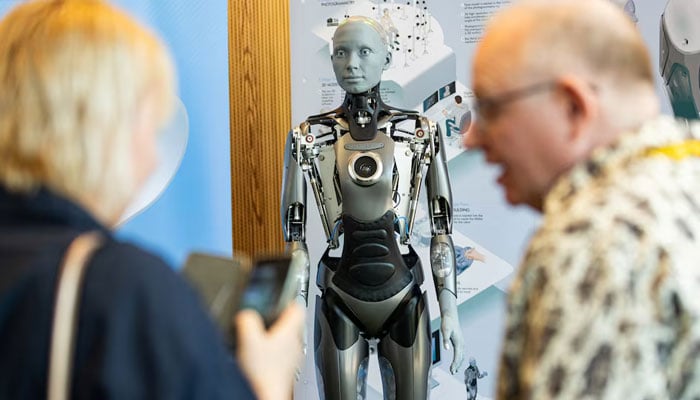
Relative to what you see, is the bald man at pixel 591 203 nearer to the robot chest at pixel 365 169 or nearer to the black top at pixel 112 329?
the black top at pixel 112 329

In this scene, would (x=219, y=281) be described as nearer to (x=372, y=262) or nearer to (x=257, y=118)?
(x=372, y=262)

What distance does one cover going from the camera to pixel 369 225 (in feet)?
12.0

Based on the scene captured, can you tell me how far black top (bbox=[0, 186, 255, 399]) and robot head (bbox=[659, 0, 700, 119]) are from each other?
4348 mm

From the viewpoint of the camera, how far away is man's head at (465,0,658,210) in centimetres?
118

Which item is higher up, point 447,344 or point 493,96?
point 493,96

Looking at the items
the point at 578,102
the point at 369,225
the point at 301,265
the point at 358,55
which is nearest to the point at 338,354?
the point at 301,265

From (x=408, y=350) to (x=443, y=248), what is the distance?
0.47 m

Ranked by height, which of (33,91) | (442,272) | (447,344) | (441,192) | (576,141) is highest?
(33,91)

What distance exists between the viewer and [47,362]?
2.99 feet

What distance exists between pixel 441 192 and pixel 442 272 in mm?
359

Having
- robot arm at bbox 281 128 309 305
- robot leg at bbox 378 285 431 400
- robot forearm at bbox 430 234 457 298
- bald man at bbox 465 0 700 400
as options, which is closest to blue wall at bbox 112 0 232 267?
robot arm at bbox 281 128 309 305

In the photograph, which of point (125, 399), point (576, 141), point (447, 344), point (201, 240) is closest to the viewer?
point (125, 399)

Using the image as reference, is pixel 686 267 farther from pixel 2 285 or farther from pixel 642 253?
pixel 2 285

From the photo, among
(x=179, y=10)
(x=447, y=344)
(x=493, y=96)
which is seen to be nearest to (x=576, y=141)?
(x=493, y=96)
